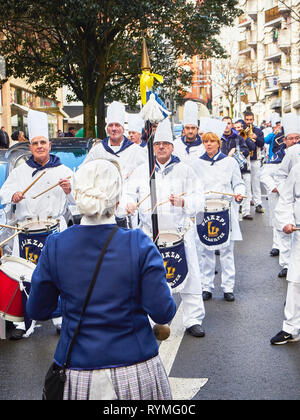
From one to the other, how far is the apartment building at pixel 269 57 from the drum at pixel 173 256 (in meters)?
47.1

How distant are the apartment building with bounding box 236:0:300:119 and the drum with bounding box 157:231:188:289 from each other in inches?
1856

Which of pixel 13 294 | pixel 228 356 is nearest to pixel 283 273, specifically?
pixel 228 356

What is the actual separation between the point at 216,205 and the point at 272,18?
58.7 m

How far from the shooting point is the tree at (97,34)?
18.1 metres

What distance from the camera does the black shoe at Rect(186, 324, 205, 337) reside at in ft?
19.9

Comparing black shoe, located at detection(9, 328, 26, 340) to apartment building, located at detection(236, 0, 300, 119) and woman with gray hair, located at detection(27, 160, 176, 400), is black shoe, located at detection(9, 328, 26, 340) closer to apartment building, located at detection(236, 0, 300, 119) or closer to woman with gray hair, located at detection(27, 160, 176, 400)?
woman with gray hair, located at detection(27, 160, 176, 400)

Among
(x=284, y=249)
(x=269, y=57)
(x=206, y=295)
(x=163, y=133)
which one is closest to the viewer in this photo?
(x=163, y=133)

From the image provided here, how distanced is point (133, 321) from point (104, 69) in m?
18.5

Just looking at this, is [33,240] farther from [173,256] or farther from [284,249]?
[284,249]

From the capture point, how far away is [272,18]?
62062mm

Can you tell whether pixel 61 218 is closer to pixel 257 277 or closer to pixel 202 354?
pixel 202 354

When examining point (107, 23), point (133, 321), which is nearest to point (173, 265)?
point (133, 321)

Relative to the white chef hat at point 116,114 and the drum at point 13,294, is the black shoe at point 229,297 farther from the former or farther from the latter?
the drum at point 13,294

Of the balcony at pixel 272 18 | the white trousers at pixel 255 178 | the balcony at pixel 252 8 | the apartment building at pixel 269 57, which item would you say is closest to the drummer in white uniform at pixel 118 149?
the white trousers at pixel 255 178
